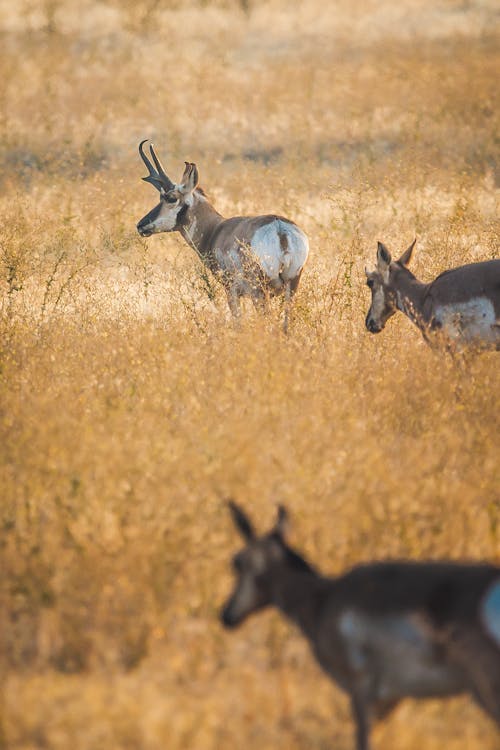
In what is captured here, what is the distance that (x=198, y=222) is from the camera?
1174cm

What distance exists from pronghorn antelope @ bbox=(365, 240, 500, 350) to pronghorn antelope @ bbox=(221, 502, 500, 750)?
3.93 m

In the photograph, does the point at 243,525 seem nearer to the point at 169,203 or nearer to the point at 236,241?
the point at 236,241

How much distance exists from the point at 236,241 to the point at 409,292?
7.97 ft

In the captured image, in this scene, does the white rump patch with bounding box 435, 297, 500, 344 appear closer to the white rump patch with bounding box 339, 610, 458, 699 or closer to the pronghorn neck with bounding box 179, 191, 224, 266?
the pronghorn neck with bounding box 179, 191, 224, 266

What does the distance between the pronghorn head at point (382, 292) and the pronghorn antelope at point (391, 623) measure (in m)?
5.21

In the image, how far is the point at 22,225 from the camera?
11.2 meters

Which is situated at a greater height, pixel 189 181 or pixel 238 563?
pixel 189 181

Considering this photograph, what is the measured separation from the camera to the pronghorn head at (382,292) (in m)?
8.92

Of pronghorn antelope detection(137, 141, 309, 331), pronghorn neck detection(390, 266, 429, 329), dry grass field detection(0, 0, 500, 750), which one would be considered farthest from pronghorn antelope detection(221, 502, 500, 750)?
pronghorn antelope detection(137, 141, 309, 331)

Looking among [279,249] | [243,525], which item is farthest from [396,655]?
[279,249]

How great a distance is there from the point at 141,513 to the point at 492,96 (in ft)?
70.2

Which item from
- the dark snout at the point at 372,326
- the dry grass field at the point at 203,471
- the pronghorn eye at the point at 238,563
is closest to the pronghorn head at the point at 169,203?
the dry grass field at the point at 203,471

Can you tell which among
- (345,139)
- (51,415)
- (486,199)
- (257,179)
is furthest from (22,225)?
(345,139)

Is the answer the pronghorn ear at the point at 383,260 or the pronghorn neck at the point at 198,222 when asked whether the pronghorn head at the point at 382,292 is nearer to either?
the pronghorn ear at the point at 383,260
